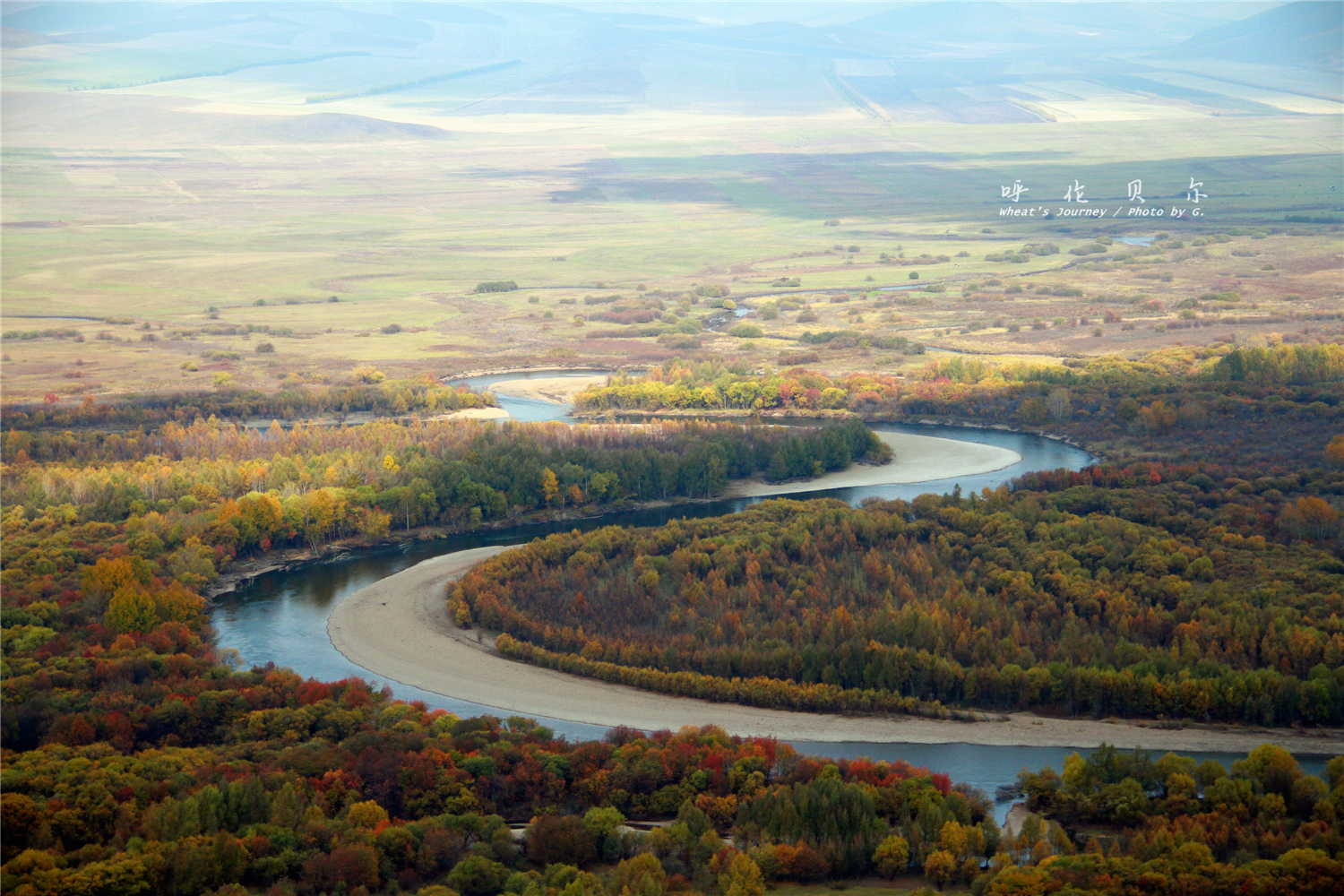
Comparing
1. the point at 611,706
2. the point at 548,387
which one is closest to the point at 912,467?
the point at 548,387

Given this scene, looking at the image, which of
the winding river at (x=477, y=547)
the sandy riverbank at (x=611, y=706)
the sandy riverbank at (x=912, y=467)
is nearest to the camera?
the winding river at (x=477, y=547)

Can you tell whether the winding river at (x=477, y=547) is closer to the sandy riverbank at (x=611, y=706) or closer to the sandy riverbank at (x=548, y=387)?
the sandy riverbank at (x=611, y=706)

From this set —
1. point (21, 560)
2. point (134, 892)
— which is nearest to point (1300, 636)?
point (134, 892)

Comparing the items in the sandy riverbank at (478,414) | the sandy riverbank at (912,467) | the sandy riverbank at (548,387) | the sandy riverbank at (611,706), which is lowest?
the sandy riverbank at (611,706)

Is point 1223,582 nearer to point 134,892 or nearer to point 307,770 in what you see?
point 307,770

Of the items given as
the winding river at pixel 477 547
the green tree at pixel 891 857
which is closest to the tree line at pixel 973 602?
the winding river at pixel 477 547

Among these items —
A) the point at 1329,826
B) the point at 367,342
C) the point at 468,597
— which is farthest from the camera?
the point at 367,342

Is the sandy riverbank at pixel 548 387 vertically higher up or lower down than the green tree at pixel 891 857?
higher up

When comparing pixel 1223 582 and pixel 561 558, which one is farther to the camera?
pixel 561 558
